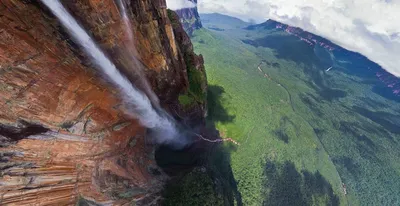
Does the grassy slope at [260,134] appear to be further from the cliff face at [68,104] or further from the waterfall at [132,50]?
the waterfall at [132,50]

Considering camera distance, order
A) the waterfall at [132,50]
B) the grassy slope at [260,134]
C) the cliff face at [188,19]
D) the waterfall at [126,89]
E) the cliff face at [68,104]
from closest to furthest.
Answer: the cliff face at [68,104] < the waterfall at [126,89] < the waterfall at [132,50] < the grassy slope at [260,134] < the cliff face at [188,19]

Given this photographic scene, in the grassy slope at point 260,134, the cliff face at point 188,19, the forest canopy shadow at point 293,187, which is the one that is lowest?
the forest canopy shadow at point 293,187

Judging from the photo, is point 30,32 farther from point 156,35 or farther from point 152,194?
point 152,194

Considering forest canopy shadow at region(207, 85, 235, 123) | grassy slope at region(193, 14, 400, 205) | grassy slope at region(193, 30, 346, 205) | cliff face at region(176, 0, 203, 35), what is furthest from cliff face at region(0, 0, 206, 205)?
cliff face at region(176, 0, 203, 35)

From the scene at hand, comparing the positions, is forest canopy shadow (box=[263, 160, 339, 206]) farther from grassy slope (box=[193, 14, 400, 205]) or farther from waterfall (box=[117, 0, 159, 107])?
waterfall (box=[117, 0, 159, 107])

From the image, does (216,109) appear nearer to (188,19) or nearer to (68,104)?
(68,104)

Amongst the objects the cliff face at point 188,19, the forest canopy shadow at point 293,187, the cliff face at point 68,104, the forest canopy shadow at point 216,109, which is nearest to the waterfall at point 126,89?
the cliff face at point 68,104
